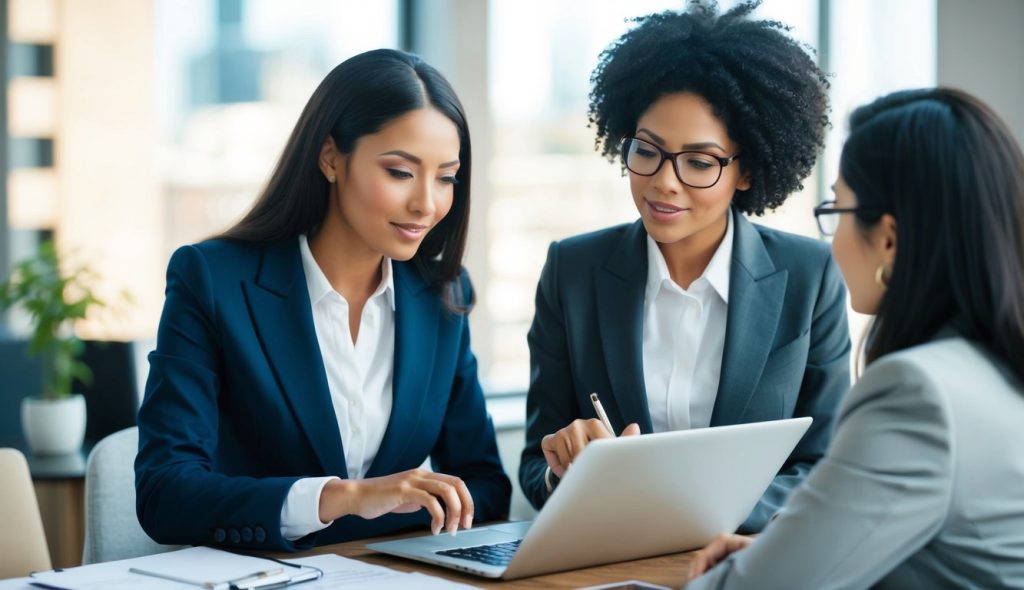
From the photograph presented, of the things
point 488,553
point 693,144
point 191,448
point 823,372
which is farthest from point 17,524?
point 823,372

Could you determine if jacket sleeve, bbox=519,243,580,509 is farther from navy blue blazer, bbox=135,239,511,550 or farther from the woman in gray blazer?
the woman in gray blazer

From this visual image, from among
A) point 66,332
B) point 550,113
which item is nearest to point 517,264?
point 550,113

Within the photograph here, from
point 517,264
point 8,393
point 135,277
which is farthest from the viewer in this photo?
point 517,264

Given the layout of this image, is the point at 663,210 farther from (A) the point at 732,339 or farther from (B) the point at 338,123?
(B) the point at 338,123

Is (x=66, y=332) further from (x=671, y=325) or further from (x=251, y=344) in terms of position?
(x=671, y=325)

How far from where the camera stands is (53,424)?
300 cm

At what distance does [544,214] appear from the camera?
432cm

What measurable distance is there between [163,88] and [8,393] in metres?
1.08

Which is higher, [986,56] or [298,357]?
[986,56]

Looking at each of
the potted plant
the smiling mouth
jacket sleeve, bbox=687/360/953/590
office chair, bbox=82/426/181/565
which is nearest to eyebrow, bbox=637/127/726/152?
the smiling mouth

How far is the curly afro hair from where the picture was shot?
2246 mm

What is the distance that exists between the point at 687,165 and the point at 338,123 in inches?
25.3

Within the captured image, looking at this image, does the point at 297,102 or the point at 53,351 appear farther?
the point at 297,102

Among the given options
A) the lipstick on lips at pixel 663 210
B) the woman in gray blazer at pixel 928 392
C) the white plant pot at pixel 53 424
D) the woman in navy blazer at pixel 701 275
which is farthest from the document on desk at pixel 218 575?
the white plant pot at pixel 53 424
